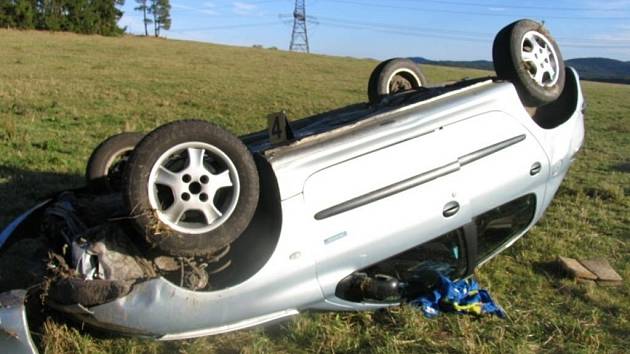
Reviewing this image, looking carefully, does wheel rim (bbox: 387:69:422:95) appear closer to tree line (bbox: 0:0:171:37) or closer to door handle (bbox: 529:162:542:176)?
door handle (bbox: 529:162:542:176)

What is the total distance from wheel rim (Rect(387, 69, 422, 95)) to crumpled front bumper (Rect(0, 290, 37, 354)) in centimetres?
351

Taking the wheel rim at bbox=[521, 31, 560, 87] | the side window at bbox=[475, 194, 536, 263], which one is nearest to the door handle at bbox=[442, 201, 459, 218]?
the side window at bbox=[475, 194, 536, 263]

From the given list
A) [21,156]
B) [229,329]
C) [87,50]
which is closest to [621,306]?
[229,329]

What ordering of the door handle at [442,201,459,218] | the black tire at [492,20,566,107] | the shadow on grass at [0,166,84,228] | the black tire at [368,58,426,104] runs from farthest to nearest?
the shadow on grass at [0,166,84,228] < the black tire at [368,58,426,104] < the black tire at [492,20,566,107] < the door handle at [442,201,459,218]

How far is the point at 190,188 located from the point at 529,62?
8.21 feet

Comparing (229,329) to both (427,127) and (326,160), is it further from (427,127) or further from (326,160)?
(427,127)

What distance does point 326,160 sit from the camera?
10.5 ft

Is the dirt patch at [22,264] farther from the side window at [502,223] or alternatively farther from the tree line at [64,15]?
the tree line at [64,15]

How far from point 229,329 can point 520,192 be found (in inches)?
79.7

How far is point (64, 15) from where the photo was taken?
2023 inches

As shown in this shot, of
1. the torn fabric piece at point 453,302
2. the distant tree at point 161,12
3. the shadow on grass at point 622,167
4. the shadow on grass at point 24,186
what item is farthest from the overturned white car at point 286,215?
the distant tree at point 161,12

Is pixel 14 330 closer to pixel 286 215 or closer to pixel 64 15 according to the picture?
pixel 286 215

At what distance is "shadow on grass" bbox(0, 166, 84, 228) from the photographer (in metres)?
5.39


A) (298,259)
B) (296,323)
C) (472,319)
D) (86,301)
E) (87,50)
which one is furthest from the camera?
(87,50)
